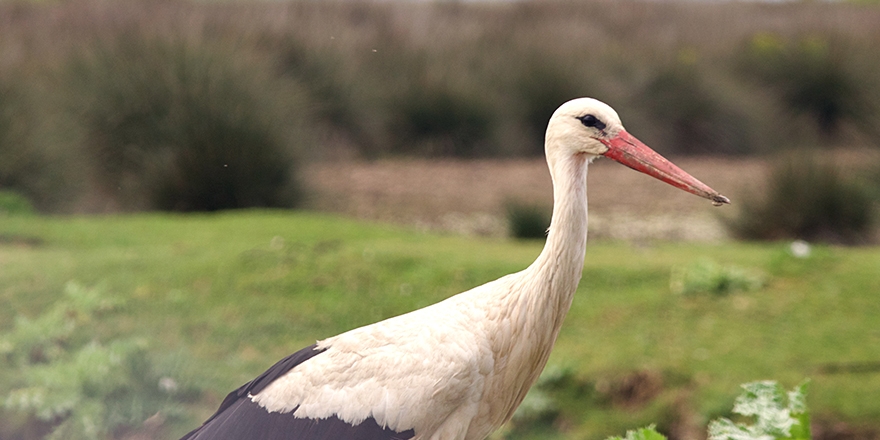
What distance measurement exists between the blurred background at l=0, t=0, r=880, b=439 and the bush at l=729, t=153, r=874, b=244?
18 millimetres

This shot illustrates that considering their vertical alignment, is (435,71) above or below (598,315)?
above

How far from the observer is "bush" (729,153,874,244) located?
7.27m

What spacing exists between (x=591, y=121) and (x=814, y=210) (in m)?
5.77

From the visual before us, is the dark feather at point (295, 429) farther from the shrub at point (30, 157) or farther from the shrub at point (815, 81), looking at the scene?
the shrub at point (815, 81)

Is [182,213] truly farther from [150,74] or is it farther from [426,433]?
[426,433]

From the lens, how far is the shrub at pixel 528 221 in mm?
7195

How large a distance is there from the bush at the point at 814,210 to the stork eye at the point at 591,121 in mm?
5671

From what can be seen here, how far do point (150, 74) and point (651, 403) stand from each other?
249 inches

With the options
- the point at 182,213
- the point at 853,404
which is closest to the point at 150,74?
the point at 182,213

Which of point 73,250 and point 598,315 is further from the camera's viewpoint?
point 73,250

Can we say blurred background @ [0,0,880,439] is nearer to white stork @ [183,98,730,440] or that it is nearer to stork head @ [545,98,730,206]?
white stork @ [183,98,730,440]

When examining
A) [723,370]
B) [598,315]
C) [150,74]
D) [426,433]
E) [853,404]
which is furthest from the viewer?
[150,74]

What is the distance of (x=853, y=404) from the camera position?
3.93 m

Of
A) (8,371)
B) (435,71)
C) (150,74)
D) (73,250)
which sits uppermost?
(435,71)
